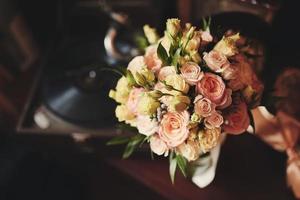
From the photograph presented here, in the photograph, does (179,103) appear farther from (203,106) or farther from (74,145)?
(74,145)

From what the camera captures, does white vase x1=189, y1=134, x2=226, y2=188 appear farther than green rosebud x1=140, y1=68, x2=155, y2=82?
Yes

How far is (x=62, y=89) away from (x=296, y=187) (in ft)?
1.98

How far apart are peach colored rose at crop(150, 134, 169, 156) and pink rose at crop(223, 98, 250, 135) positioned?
115 millimetres

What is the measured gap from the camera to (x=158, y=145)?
2.16 ft

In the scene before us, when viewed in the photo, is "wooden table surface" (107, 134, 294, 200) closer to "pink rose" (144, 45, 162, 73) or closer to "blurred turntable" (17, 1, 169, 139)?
"blurred turntable" (17, 1, 169, 139)

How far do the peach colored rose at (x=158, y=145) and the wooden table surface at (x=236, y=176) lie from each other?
282mm

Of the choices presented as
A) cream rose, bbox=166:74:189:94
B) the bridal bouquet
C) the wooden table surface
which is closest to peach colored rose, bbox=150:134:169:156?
the bridal bouquet

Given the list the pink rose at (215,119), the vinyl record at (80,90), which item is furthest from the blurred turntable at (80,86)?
the pink rose at (215,119)

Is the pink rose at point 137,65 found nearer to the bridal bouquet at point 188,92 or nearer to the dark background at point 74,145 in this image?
the bridal bouquet at point 188,92

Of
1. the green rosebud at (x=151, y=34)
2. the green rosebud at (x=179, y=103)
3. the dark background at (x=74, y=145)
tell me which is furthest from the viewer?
the dark background at (x=74, y=145)

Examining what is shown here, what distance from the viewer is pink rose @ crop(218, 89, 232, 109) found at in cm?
62

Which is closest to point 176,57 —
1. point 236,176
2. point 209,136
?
point 209,136

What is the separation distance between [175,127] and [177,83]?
7cm

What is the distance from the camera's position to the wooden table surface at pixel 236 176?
34.9 inches
